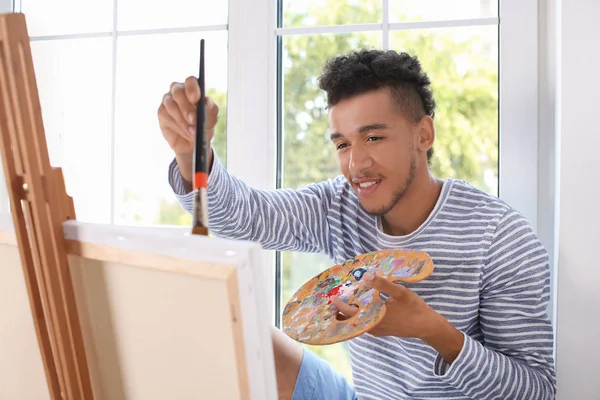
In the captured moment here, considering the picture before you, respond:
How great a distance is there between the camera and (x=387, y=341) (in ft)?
A: 4.36

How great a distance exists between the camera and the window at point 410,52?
4.94ft

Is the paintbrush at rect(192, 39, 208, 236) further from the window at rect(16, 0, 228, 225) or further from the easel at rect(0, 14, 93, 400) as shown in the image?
the window at rect(16, 0, 228, 225)

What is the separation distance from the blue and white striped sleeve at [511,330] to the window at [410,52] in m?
0.31

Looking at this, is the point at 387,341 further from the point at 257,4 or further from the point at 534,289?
the point at 257,4

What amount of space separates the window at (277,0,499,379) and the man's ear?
0.74 feet

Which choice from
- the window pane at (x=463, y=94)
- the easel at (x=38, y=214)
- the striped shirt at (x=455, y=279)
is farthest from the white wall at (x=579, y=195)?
the easel at (x=38, y=214)

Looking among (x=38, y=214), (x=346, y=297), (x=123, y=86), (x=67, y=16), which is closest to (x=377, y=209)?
(x=346, y=297)

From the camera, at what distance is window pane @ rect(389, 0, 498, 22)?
1.49 m

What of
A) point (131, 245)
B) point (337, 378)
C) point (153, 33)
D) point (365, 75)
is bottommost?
point (337, 378)

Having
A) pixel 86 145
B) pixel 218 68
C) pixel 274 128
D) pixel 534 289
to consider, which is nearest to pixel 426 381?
pixel 534 289

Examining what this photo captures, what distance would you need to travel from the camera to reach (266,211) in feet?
4.62

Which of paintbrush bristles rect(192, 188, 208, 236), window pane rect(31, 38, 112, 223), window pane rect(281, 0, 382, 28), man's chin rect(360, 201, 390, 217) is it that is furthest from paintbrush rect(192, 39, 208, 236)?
window pane rect(31, 38, 112, 223)

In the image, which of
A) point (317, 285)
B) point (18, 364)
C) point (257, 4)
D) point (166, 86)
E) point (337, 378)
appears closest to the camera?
point (18, 364)

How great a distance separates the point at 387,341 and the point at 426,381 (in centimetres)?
12
